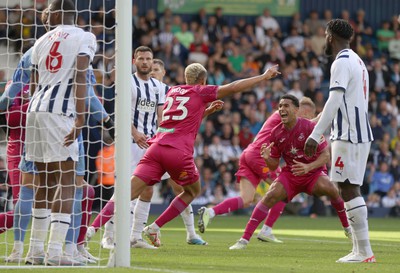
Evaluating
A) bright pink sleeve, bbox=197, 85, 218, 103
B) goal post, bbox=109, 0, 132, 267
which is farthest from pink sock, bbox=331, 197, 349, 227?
goal post, bbox=109, 0, 132, 267

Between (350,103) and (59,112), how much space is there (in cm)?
266

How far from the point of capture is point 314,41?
25.4 meters

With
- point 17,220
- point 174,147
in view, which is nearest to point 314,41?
point 174,147

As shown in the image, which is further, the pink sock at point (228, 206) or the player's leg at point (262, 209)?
the pink sock at point (228, 206)

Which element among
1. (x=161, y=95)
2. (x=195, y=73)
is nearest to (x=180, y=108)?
(x=195, y=73)

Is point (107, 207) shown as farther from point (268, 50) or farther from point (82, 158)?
point (268, 50)

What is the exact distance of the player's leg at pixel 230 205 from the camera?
1229 centimetres

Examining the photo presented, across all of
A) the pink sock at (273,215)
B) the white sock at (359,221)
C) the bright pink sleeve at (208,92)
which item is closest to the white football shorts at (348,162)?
the white sock at (359,221)

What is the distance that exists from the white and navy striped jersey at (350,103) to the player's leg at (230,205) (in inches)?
128

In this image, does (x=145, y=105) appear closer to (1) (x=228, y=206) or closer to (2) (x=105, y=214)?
(1) (x=228, y=206)

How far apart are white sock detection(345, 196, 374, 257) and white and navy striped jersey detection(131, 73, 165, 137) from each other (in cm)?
341

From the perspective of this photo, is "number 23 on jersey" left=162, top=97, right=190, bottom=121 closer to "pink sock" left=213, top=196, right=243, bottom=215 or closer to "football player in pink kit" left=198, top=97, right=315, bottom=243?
"football player in pink kit" left=198, top=97, right=315, bottom=243

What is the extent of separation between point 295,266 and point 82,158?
6.84 feet

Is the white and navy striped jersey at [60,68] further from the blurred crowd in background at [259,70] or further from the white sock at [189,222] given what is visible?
the blurred crowd in background at [259,70]
